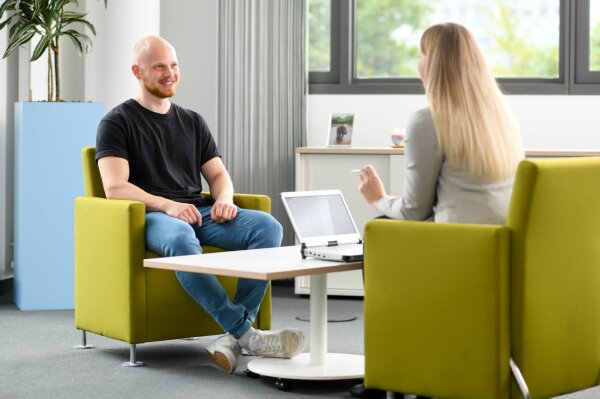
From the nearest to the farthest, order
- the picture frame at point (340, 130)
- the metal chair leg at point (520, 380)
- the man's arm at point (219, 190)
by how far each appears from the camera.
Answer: the metal chair leg at point (520, 380) → the man's arm at point (219, 190) → the picture frame at point (340, 130)

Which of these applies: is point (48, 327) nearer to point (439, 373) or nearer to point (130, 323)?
point (130, 323)

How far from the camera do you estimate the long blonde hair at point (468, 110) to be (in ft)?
9.30

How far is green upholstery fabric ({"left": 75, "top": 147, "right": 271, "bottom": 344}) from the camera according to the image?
12.2ft

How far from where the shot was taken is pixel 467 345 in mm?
2689

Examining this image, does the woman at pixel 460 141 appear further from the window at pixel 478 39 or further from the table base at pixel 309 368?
the window at pixel 478 39

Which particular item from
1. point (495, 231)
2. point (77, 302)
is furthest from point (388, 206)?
point (77, 302)

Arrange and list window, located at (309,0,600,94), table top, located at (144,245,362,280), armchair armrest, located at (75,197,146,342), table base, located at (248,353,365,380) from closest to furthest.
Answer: table top, located at (144,245,362,280) < table base, located at (248,353,365,380) < armchair armrest, located at (75,197,146,342) < window, located at (309,0,600,94)

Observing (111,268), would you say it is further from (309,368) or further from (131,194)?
(309,368)

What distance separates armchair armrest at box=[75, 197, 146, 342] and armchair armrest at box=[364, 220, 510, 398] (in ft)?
3.76

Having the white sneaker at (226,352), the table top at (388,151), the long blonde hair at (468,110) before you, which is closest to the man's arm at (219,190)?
the white sneaker at (226,352)

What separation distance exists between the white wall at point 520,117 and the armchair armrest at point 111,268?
2177mm

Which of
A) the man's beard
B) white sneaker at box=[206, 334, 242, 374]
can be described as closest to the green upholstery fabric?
white sneaker at box=[206, 334, 242, 374]

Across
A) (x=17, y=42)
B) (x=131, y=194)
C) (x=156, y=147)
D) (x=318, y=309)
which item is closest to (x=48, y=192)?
(x=17, y=42)

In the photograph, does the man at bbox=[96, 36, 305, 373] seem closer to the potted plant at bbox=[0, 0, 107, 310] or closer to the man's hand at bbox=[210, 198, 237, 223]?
the man's hand at bbox=[210, 198, 237, 223]
